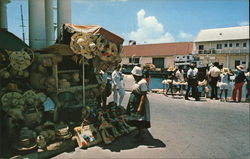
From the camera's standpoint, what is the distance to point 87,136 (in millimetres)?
5520

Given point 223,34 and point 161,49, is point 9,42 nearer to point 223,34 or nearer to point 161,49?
point 161,49

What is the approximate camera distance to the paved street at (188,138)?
5078 mm

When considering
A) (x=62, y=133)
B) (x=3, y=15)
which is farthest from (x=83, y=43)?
(x=3, y=15)

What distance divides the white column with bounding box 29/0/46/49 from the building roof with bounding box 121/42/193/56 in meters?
41.5

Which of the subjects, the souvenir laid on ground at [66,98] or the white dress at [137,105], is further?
the souvenir laid on ground at [66,98]

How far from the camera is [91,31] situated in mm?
6070

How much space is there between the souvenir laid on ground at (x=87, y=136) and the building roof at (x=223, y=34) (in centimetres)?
4628

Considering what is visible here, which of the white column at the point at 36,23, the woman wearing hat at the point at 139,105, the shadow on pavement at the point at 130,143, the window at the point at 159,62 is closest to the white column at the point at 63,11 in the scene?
the white column at the point at 36,23

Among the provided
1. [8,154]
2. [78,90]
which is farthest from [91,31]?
[8,154]

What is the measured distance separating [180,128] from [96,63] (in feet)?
12.2

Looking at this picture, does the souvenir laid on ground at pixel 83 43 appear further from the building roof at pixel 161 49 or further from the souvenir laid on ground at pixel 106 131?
the building roof at pixel 161 49

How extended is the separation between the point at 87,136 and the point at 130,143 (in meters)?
1.21

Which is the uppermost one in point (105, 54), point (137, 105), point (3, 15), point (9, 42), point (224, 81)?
point (3, 15)

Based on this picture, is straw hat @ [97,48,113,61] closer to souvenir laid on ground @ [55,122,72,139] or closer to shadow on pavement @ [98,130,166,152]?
souvenir laid on ground @ [55,122,72,139]
